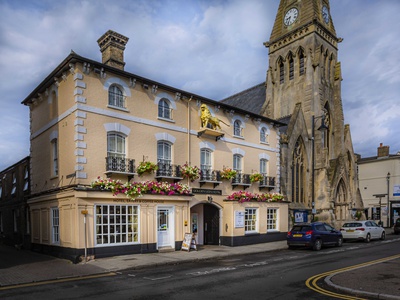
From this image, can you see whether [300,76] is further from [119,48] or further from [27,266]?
[27,266]

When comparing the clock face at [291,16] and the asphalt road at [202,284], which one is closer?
the asphalt road at [202,284]

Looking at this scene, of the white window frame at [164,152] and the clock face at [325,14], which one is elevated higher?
the clock face at [325,14]

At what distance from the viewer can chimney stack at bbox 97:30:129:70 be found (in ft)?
63.0

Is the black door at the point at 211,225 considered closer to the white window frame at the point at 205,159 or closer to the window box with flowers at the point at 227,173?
Answer: the window box with flowers at the point at 227,173

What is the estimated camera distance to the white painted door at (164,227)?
17344 mm

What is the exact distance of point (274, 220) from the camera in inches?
940

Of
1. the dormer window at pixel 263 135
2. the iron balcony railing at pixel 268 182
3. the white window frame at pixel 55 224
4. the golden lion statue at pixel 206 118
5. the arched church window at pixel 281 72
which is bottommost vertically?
the white window frame at pixel 55 224

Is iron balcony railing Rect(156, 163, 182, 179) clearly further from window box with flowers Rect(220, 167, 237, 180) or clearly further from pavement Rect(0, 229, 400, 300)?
pavement Rect(0, 229, 400, 300)

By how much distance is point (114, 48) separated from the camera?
19344 millimetres

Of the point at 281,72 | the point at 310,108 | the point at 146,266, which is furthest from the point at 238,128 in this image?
the point at 281,72

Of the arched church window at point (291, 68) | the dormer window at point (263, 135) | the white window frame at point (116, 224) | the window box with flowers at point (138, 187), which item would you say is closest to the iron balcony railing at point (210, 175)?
the window box with flowers at point (138, 187)

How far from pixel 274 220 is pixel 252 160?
4606mm

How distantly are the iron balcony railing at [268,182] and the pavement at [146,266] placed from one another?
252 inches

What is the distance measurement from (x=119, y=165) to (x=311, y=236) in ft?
36.3
